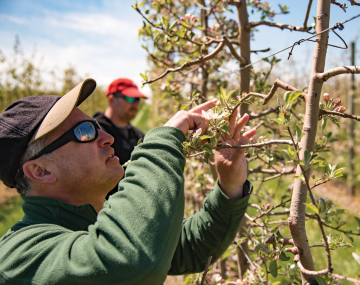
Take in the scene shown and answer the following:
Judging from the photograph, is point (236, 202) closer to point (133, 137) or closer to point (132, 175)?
point (132, 175)

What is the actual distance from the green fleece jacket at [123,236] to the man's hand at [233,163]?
0.40 m

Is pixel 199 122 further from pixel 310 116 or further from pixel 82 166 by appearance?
pixel 82 166

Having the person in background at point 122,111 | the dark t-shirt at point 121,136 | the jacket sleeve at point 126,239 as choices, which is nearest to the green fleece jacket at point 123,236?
the jacket sleeve at point 126,239

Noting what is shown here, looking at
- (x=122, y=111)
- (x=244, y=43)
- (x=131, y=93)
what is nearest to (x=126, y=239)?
(x=244, y=43)

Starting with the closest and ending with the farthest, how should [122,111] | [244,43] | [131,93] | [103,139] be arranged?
[103,139] → [244,43] → [122,111] → [131,93]

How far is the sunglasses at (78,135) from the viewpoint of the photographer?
1.42m

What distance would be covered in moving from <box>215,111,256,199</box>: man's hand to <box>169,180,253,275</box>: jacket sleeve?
0.17 ft

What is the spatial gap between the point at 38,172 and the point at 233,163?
1060 mm

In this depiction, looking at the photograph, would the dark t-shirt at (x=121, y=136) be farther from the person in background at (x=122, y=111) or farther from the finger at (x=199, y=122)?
the finger at (x=199, y=122)

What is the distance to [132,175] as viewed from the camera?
1.16m

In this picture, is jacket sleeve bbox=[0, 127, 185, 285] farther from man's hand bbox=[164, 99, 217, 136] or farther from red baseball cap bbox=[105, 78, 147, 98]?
red baseball cap bbox=[105, 78, 147, 98]

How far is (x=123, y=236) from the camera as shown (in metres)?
0.99

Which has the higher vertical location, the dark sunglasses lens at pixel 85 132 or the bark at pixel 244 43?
the bark at pixel 244 43

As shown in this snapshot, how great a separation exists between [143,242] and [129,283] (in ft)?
0.53
